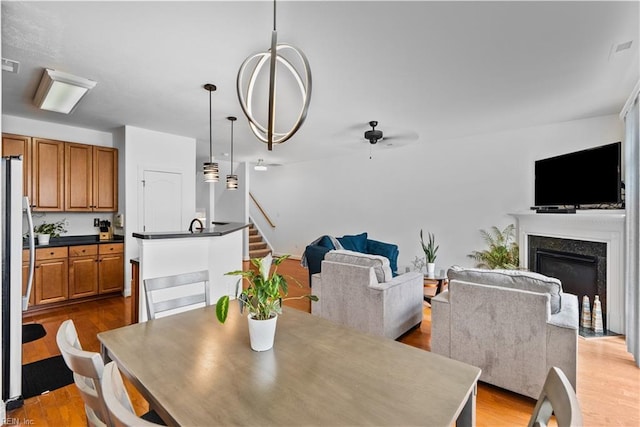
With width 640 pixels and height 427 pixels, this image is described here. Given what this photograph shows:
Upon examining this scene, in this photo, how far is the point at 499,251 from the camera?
4.82m

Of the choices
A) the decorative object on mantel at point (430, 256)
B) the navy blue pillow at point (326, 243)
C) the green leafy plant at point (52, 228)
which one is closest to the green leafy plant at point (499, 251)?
the decorative object on mantel at point (430, 256)

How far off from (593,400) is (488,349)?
2.68 feet

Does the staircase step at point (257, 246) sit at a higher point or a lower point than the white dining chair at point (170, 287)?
lower

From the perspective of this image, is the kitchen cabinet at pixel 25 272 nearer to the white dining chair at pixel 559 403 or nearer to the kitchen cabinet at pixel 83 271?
the kitchen cabinet at pixel 83 271

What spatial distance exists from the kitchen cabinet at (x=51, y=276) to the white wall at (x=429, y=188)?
4.91 meters

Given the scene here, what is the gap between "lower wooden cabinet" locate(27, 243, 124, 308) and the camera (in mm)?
3895

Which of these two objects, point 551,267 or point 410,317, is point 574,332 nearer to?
point 410,317

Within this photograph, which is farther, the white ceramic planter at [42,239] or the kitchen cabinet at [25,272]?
the white ceramic planter at [42,239]

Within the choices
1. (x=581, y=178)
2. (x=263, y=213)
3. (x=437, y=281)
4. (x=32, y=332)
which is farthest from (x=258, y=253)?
(x=581, y=178)

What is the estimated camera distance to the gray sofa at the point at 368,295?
296 centimetres

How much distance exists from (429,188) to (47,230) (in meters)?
6.26

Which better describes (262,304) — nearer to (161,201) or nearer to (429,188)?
(161,201)

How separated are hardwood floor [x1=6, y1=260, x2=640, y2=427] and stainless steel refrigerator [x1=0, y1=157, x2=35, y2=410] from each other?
0.21m

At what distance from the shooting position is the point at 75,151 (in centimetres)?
444
